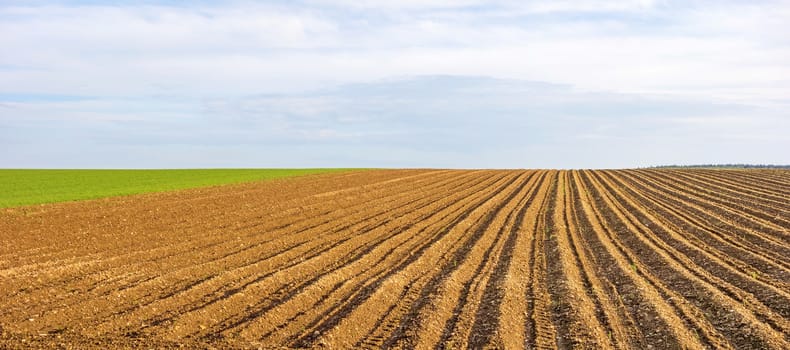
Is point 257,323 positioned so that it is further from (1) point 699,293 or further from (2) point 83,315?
(1) point 699,293

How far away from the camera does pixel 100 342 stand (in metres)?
10.1

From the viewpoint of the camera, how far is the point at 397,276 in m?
14.3

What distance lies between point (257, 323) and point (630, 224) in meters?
15.5

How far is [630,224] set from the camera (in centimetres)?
2298

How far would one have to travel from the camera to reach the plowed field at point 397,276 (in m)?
10.4

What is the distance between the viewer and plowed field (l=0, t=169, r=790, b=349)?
10375 mm

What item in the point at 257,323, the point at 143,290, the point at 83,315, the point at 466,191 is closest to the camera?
the point at 257,323

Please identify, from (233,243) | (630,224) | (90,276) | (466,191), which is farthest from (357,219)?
(466,191)

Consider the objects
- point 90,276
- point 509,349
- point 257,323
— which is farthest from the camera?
point 90,276

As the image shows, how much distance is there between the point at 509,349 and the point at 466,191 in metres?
26.8

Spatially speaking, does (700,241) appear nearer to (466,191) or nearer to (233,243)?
(233,243)

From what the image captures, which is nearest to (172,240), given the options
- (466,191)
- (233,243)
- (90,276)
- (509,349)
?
(233,243)

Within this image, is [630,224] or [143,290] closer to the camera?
[143,290]

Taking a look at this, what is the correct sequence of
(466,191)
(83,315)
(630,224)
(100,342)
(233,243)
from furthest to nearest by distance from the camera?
(466,191), (630,224), (233,243), (83,315), (100,342)
